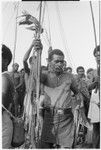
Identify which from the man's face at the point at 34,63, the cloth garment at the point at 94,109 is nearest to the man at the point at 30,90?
the man's face at the point at 34,63

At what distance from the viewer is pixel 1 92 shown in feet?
12.6

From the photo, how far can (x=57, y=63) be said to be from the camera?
4879 millimetres

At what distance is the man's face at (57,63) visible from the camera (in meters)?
4.88

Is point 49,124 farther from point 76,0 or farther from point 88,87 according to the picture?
point 76,0

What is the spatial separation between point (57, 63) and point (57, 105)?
1.71 ft

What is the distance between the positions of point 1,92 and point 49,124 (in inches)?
49.4

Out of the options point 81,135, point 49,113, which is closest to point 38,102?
point 49,113

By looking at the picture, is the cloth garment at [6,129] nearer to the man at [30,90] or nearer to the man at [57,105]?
the man at [30,90]

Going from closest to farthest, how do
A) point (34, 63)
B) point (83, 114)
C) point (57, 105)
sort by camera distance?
point (34, 63) → point (57, 105) → point (83, 114)

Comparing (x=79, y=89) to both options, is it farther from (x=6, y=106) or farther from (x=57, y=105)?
(x=6, y=106)

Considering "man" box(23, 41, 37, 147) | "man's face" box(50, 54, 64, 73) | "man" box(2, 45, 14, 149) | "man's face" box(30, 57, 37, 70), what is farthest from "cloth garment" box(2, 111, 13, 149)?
"man's face" box(50, 54, 64, 73)

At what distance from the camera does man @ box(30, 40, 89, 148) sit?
481 cm

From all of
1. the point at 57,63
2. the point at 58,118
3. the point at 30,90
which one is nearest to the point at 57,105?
the point at 58,118

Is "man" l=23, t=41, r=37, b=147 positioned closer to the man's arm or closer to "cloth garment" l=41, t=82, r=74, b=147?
"cloth garment" l=41, t=82, r=74, b=147
